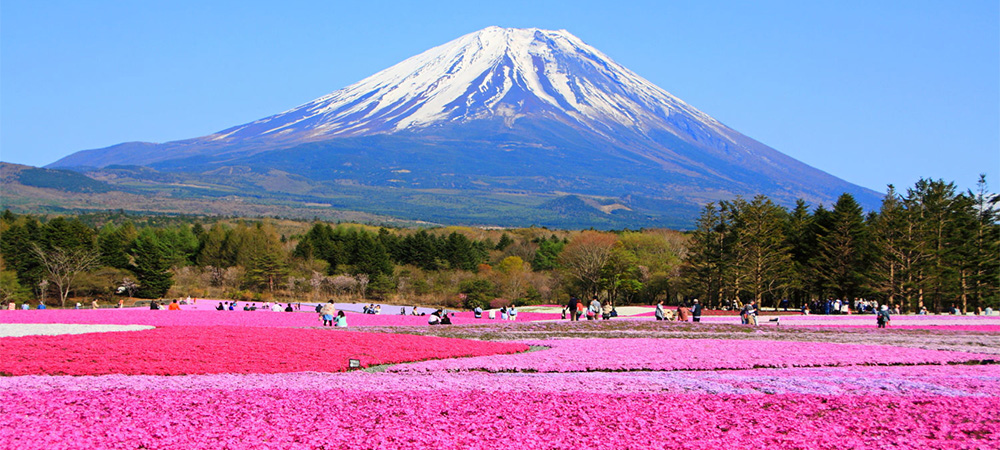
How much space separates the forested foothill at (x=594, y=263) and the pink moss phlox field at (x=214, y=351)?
43180 mm

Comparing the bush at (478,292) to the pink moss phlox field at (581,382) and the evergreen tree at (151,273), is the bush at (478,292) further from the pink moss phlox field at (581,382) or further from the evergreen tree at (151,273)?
the pink moss phlox field at (581,382)

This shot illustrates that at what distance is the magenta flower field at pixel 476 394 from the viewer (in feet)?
37.7

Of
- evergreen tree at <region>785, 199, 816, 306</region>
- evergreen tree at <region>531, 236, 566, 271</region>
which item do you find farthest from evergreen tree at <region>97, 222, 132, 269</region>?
evergreen tree at <region>785, 199, 816, 306</region>

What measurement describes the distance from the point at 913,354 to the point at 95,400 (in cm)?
2078

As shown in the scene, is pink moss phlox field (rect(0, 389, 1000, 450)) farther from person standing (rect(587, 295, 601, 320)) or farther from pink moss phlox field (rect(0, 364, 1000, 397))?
person standing (rect(587, 295, 601, 320))

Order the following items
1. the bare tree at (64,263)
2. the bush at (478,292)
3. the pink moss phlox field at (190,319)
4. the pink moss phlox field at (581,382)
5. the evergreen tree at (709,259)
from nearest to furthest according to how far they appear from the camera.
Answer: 1. the pink moss phlox field at (581,382)
2. the pink moss phlox field at (190,319)
3. the evergreen tree at (709,259)
4. the bare tree at (64,263)
5. the bush at (478,292)

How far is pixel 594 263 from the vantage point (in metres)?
80.7

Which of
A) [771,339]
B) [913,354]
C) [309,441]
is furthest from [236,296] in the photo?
[309,441]

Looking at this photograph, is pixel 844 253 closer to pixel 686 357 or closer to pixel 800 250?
pixel 800 250

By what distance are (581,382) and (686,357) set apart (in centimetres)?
713

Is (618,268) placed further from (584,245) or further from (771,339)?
(771,339)

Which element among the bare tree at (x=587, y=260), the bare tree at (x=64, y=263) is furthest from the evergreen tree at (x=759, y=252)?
the bare tree at (x=64, y=263)

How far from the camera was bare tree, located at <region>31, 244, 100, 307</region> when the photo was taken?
7538cm

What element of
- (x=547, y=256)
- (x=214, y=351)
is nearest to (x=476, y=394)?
(x=214, y=351)
